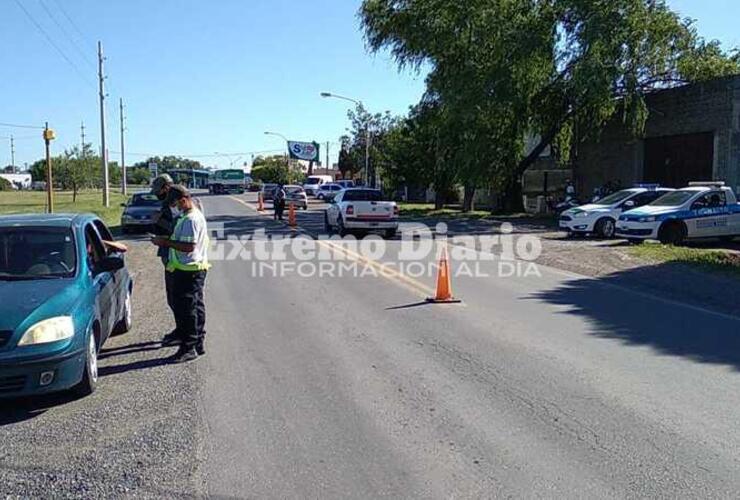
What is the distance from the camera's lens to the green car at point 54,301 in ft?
17.7

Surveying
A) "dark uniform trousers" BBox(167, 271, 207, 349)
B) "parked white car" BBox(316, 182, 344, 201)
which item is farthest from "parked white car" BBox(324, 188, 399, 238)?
"parked white car" BBox(316, 182, 344, 201)

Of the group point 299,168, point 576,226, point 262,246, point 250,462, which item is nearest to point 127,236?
point 262,246

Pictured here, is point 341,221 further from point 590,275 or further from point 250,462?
point 250,462

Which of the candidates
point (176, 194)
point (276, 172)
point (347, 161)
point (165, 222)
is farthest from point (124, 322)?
point (276, 172)

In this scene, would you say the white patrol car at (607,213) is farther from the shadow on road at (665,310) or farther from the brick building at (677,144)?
the shadow on road at (665,310)

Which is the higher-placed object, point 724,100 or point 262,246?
point 724,100

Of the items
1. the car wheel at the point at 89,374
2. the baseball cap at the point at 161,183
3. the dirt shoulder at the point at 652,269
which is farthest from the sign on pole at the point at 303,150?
the car wheel at the point at 89,374

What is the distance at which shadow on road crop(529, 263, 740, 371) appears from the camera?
8.06 metres

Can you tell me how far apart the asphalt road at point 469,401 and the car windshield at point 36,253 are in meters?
1.68

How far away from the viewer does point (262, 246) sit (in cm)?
2042

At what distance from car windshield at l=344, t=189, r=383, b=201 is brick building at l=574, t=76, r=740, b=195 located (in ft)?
46.9

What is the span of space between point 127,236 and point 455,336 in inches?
737

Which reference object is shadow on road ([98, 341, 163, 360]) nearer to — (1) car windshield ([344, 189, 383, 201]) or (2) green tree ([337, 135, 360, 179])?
(1) car windshield ([344, 189, 383, 201])

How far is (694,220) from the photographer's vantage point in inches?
770
